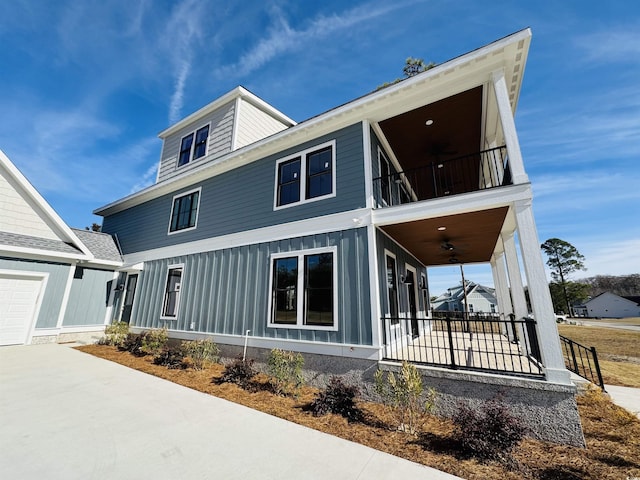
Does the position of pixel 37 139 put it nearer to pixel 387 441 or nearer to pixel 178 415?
pixel 178 415

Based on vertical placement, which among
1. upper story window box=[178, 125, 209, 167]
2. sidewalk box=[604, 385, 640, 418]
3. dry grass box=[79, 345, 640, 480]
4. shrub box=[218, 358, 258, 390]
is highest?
upper story window box=[178, 125, 209, 167]

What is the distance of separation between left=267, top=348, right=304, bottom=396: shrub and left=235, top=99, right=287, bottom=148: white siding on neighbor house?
8547 mm

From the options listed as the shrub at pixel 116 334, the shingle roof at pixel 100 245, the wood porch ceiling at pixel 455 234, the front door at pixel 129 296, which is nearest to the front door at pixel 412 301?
the wood porch ceiling at pixel 455 234

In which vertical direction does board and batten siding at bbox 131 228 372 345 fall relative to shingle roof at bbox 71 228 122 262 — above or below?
below

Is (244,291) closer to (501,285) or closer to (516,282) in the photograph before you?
(516,282)

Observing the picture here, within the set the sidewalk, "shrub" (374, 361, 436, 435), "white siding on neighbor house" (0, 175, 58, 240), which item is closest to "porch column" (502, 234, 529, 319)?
the sidewalk

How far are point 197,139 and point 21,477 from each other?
12.2m

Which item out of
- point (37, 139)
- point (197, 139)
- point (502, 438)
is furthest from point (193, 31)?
point (502, 438)

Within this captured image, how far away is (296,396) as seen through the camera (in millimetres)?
5594

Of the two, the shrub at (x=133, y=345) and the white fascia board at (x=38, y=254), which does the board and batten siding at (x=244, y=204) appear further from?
the shrub at (x=133, y=345)

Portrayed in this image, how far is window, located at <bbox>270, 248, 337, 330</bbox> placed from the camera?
21.5 feet

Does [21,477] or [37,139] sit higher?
[37,139]

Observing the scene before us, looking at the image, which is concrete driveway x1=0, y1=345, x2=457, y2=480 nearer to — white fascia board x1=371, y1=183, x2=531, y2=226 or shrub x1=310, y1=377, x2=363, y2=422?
shrub x1=310, y1=377, x2=363, y2=422

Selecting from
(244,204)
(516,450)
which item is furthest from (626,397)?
(244,204)
